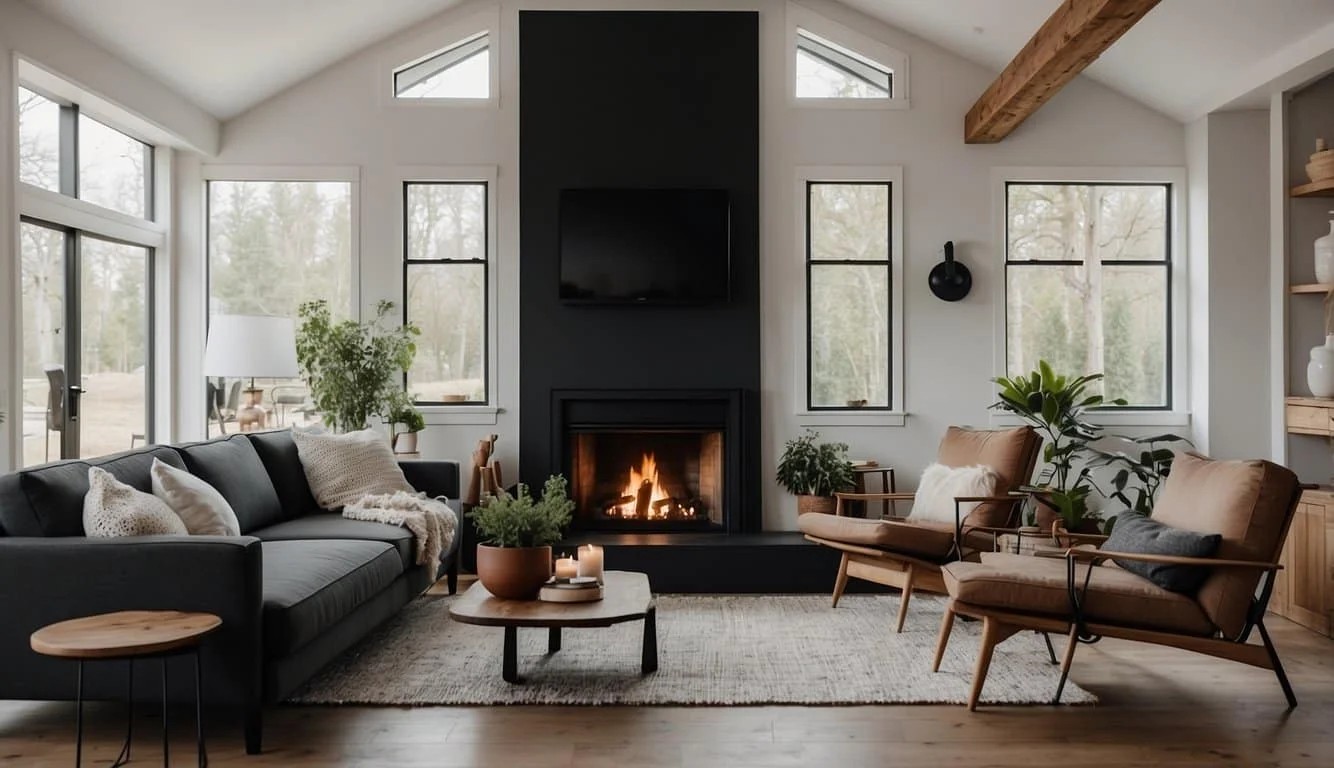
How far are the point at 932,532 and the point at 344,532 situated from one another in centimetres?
264

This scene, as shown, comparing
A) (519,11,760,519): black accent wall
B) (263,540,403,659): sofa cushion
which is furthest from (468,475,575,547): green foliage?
(519,11,760,519): black accent wall

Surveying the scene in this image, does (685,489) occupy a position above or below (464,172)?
below

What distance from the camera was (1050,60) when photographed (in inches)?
204

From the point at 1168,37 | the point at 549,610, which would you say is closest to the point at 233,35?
the point at 549,610

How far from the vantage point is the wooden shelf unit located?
17.7 ft

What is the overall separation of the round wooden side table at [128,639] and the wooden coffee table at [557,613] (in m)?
0.97

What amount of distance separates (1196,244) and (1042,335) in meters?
1.05

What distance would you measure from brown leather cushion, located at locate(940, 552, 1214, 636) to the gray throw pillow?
38mm

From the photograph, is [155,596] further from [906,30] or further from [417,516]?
[906,30]

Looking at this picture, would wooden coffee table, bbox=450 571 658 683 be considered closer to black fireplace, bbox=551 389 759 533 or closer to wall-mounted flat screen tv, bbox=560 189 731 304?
black fireplace, bbox=551 389 759 533

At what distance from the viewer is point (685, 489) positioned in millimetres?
6969

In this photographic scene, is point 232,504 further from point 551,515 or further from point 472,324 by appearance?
point 472,324

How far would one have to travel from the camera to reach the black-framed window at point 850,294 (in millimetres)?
6926

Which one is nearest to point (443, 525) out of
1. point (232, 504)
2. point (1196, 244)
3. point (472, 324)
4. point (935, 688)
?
point (232, 504)
